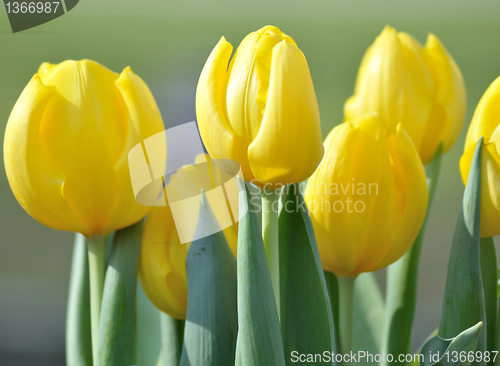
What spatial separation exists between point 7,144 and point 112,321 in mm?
104

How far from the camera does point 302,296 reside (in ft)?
0.76

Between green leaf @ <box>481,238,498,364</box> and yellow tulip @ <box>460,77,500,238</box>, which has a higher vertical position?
yellow tulip @ <box>460,77,500,238</box>

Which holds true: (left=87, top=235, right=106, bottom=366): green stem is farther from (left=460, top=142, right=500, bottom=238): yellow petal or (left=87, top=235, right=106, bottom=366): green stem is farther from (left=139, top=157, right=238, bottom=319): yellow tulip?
(left=460, top=142, right=500, bottom=238): yellow petal

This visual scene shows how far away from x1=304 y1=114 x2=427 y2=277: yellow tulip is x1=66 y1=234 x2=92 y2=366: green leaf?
0.55 feet

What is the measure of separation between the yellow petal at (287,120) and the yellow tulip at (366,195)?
0.04m

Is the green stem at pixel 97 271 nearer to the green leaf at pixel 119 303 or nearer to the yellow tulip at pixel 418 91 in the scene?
the green leaf at pixel 119 303

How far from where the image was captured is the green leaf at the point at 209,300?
0.74 feet

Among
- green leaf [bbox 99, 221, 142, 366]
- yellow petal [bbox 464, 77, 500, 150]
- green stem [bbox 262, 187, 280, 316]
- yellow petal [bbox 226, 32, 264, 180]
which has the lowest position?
green leaf [bbox 99, 221, 142, 366]

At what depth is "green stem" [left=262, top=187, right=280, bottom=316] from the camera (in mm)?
223

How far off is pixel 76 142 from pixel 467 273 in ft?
0.69

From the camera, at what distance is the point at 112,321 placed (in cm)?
24

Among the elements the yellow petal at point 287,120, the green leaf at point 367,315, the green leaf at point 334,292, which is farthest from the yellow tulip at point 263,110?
the green leaf at point 367,315

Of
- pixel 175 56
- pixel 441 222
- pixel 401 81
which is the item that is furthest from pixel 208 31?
pixel 441 222

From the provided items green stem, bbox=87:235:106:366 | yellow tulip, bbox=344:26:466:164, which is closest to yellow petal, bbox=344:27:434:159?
yellow tulip, bbox=344:26:466:164
